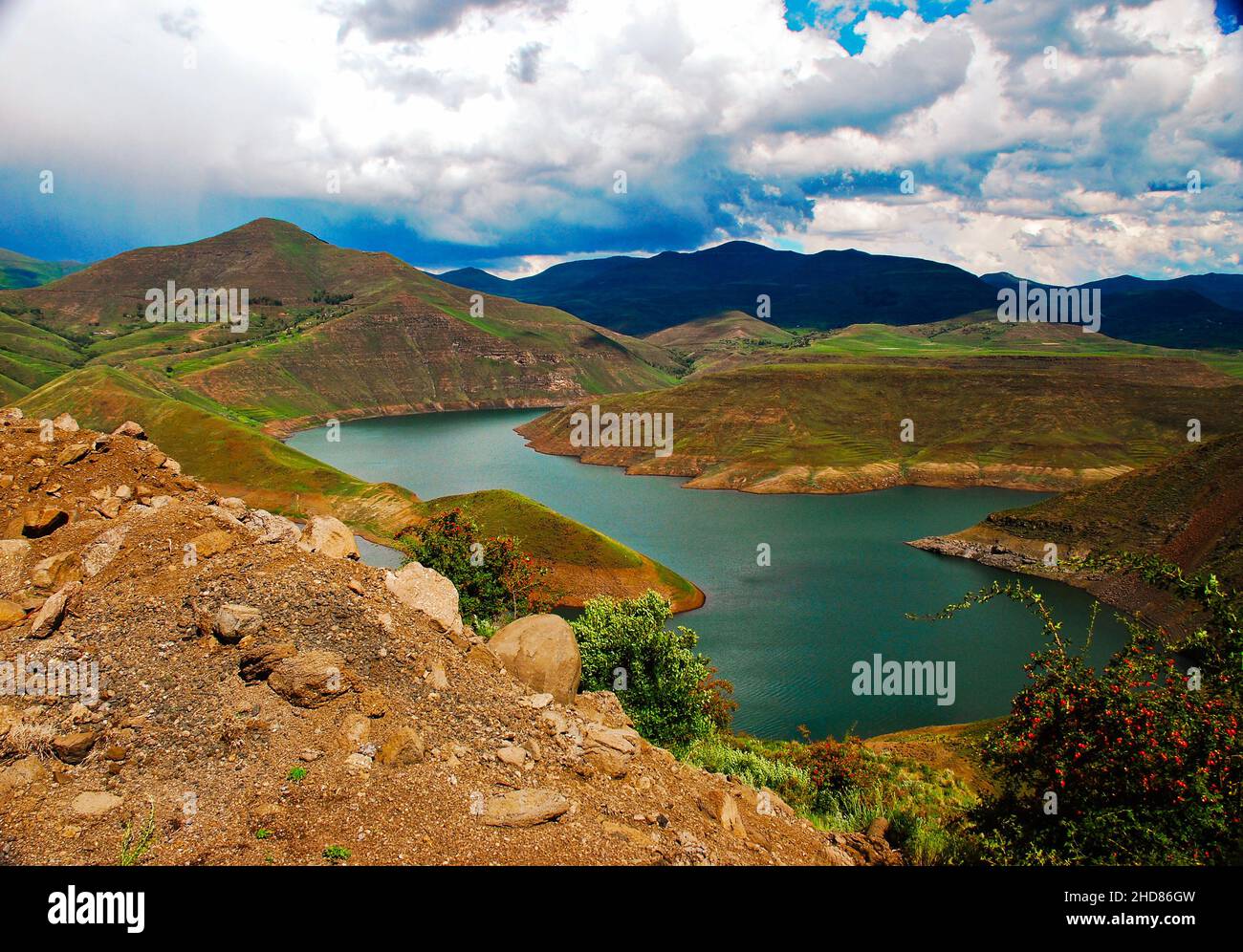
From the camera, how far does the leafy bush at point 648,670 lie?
3062 cm

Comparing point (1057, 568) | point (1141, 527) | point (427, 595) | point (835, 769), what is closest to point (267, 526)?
point (427, 595)

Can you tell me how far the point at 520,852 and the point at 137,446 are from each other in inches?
922

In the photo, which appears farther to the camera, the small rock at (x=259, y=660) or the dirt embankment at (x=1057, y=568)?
the dirt embankment at (x=1057, y=568)

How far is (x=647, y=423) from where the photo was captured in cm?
15962

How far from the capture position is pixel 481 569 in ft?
150

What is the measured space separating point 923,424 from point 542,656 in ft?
466

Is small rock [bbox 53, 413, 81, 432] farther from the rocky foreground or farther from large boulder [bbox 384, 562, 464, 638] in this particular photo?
large boulder [bbox 384, 562, 464, 638]

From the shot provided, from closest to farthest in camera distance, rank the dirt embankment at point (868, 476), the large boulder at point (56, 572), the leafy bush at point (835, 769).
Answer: the large boulder at point (56, 572)
the leafy bush at point (835, 769)
the dirt embankment at point (868, 476)

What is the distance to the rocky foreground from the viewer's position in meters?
11.4

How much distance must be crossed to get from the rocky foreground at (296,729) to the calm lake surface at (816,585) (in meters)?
28.5

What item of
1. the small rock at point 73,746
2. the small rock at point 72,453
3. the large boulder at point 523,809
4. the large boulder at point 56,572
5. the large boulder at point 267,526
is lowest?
the large boulder at point 523,809

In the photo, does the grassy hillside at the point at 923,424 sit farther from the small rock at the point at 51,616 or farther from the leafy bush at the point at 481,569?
the small rock at the point at 51,616

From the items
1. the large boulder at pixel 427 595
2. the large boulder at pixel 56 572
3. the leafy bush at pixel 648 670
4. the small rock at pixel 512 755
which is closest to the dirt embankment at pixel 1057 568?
the leafy bush at pixel 648 670

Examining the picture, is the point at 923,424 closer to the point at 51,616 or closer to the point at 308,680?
the point at 308,680
